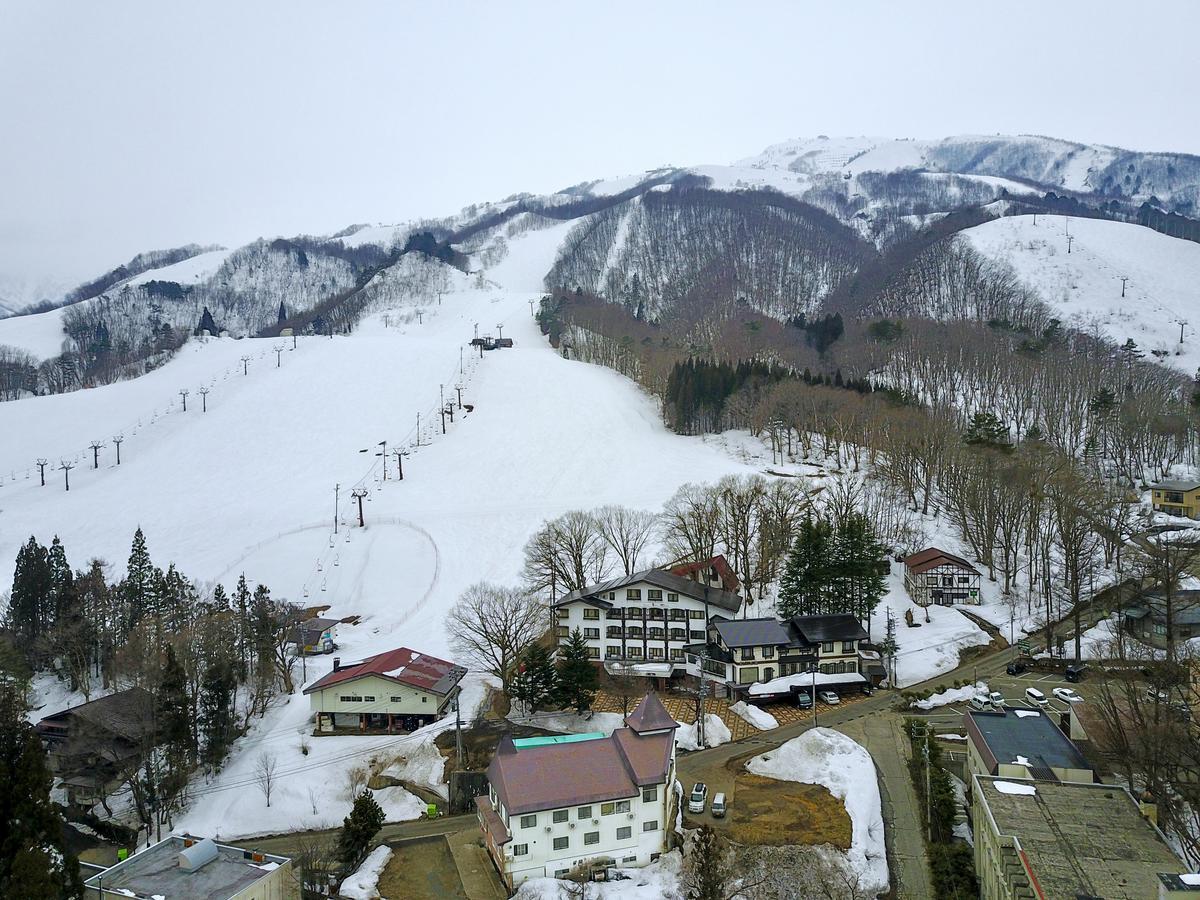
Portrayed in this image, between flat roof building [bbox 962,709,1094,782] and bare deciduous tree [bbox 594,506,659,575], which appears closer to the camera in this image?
flat roof building [bbox 962,709,1094,782]

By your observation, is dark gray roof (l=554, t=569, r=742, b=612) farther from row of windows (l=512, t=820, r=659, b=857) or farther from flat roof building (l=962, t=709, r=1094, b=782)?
row of windows (l=512, t=820, r=659, b=857)

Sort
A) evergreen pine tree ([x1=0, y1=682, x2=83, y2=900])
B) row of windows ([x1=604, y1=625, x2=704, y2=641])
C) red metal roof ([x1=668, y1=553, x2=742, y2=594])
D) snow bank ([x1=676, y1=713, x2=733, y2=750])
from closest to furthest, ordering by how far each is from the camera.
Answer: evergreen pine tree ([x1=0, y1=682, x2=83, y2=900]) → snow bank ([x1=676, y1=713, x2=733, y2=750]) → row of windows ([x1=604, y1=625, x2=704, y2=641]) → red metal roof ([x1=668, y1=553, x2=742, y2=594])

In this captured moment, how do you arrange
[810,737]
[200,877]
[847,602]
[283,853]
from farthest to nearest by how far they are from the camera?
[847,602] < [810,737] < [283,853] < [200,877]

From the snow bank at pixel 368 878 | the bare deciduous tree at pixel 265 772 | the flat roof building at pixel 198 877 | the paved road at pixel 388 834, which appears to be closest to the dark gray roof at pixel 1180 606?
the paved road at pixel 388 834

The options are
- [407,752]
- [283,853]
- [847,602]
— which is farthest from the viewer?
[847,602]

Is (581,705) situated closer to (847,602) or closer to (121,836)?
(847,602)

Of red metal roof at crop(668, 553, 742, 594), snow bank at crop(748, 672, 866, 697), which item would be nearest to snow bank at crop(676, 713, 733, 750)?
snow bank at crop(748, 672, 866, 697)

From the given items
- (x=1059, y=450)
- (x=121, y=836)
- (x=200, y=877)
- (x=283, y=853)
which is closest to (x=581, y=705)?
(x=283, y=853)
